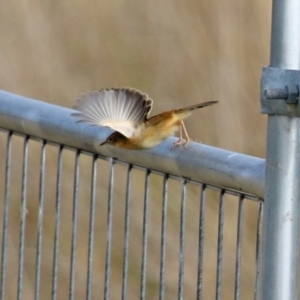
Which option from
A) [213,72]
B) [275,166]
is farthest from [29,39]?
[275,166]

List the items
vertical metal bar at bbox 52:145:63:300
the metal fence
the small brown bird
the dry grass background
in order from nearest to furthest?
the metal fence, vertical metal bar at bbox 52:145:63:300, the small brown bird, the dry grass background

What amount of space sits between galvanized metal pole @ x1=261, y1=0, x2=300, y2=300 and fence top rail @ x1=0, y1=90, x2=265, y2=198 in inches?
7.0

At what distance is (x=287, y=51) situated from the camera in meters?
2.32

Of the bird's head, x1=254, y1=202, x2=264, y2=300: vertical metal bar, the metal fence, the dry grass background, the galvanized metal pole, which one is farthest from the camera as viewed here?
the dry grass background

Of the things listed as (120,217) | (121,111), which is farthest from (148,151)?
(120,217)

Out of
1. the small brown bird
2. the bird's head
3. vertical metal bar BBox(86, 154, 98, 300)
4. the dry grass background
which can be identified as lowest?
vertical metal bar BBox(86, 154, 98, 300)

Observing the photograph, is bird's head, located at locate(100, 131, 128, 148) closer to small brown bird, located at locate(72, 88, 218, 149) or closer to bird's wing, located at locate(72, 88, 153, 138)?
small brown bird, located at locate(72, 88, 218, 149)

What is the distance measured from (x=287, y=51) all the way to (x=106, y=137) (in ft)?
2.49

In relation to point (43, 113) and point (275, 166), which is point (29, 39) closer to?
point (43, 113)

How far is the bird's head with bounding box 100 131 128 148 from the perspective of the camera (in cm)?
296

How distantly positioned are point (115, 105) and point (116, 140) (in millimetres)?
281

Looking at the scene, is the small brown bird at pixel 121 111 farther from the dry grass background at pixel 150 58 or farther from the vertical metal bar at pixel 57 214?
the dry grass background at pixel 150 58

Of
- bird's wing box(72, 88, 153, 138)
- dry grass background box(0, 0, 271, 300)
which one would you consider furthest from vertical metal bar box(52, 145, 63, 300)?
dry grass background box(0, 0, 271, 300)

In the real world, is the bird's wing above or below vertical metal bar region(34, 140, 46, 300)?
above
